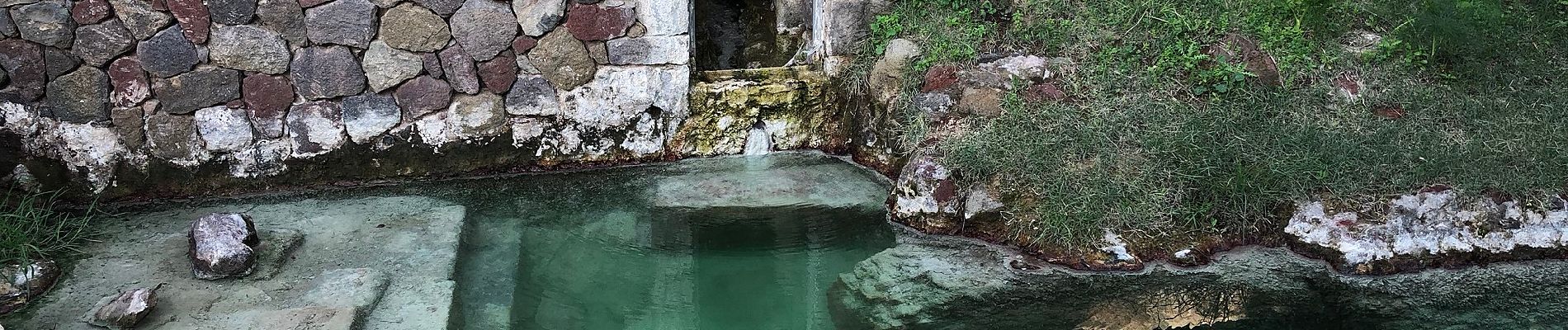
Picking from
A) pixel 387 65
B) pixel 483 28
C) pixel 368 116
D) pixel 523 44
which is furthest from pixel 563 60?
pixel 368 116

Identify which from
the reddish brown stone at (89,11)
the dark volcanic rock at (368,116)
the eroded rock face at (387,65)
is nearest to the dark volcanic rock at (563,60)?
the eroded rock face at (387,65)

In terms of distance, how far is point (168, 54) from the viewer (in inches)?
167

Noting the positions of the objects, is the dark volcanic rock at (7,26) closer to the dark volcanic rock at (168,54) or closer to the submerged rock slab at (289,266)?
the dark volcanic rock at (168,54)

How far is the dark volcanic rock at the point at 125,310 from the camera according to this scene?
322cm

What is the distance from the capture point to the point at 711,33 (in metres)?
5.59

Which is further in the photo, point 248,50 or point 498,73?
point 498,73

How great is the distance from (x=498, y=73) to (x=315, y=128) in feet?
2.53

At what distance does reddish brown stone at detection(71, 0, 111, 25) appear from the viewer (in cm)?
407

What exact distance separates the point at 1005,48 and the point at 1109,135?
0.71 metres

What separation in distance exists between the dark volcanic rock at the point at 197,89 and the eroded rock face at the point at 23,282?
0.88 m

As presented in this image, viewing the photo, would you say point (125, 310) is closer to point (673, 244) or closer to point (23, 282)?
point (23, 282)

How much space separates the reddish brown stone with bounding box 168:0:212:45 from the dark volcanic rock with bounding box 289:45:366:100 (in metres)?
0.33

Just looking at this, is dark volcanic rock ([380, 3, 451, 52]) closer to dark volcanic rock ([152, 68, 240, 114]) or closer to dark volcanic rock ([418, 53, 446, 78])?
dark volcanic rock ([418, 53, 446, 78])

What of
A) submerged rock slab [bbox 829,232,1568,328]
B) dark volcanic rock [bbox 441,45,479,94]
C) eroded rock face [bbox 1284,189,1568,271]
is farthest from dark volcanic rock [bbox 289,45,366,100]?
eroded rock face [bbox 1284,189,1568,271]
